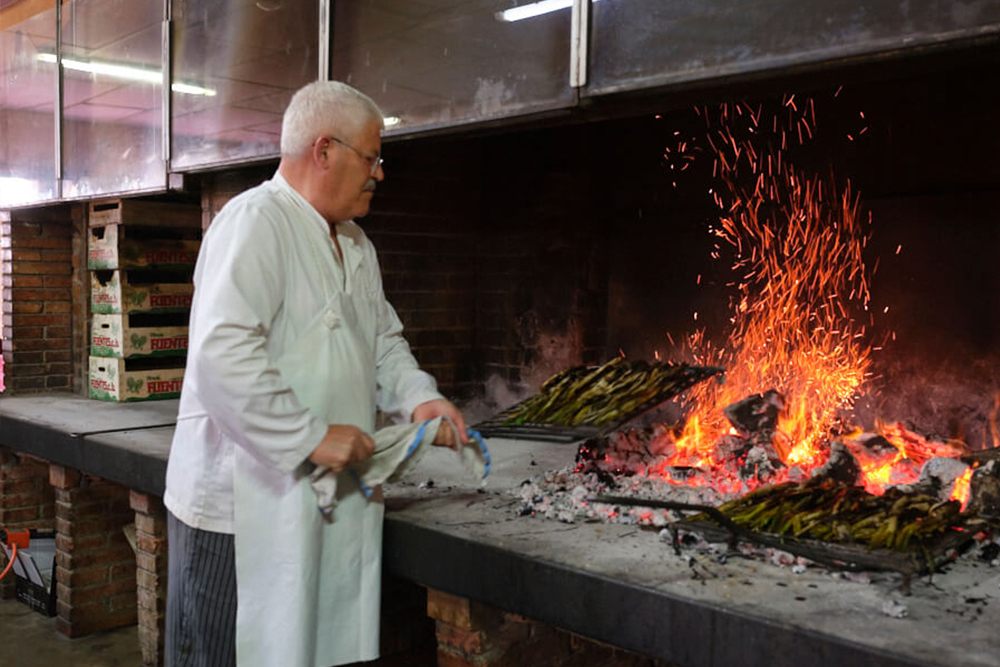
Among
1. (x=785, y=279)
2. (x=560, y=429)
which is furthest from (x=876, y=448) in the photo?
(x=560, y=429)

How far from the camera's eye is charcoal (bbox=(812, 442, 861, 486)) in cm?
341

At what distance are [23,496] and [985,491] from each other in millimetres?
5649

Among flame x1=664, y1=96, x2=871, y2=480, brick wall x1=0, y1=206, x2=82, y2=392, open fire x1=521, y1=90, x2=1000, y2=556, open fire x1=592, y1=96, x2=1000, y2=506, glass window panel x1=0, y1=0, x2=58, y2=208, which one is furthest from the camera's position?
brick wall x1=0, y1=206, x2=82, y2=392

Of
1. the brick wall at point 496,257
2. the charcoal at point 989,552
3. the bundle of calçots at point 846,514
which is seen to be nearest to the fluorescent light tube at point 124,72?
the brick wall at point 496,257

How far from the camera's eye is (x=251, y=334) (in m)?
2.33

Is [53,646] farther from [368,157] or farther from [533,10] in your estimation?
[533,10]

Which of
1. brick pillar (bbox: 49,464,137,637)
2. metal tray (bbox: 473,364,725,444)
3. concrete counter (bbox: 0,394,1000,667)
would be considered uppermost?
metal tray (bbox: 473,364,725,444)

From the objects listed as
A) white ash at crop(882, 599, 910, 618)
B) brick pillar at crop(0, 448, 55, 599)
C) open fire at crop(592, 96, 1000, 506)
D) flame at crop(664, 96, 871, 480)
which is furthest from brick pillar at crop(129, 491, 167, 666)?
white ash at crop(882, 599, 910, 618)

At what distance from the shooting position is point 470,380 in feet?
18.9

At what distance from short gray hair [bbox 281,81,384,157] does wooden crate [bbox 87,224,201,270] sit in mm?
3823

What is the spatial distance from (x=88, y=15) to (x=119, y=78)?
2.17 feet

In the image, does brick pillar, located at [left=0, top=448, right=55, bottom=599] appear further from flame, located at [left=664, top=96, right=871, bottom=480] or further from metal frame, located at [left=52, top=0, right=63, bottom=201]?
flame, located at [left=664, top=96, right=871, bottom=480]

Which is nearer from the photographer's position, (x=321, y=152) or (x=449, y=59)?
(x=321, y=152)

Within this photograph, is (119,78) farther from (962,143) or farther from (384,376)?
(962,143)
